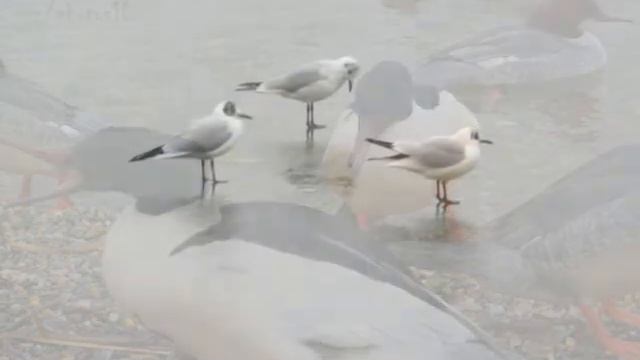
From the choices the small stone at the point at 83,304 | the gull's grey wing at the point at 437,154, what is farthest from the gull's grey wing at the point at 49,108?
the gull's grey wing at the point at 437,154

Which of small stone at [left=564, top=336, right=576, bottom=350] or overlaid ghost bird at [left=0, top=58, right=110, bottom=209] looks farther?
overlaid ghost bird at [left=0, top=58, right=110, bottom=209]

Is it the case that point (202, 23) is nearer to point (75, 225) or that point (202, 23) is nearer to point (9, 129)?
point (9, 129)

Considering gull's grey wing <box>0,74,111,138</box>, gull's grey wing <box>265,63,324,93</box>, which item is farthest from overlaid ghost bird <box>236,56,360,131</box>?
gull's grey wing <box>0,74,111,138</box>

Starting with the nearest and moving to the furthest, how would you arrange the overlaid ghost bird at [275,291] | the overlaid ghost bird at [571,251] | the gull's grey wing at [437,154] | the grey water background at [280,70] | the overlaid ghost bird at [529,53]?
the overlaid ghost bird at [275,291] → the overlaid ghost bird at [571,251] → the gull's grey wing at [437,154] → the grey water background at [280,70] → the overlaid ghost bird at [529,53]

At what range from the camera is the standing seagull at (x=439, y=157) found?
1.55m

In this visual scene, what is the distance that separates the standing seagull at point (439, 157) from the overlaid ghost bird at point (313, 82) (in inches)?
10.1

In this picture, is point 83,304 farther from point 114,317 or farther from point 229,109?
point 229,109

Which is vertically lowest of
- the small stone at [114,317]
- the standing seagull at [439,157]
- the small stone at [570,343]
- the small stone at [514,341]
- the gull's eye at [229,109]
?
the small stone at [114,317]

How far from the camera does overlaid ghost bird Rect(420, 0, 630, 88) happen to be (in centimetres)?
201

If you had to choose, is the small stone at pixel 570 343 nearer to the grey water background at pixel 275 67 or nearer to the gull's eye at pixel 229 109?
the grey water background at pixel 275 67

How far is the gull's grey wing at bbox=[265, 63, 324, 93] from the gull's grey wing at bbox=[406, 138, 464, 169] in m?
0.34

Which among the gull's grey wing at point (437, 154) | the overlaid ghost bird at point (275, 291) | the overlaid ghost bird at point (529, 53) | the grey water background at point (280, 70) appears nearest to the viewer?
the overlaid ghost bird at point (275, 291)

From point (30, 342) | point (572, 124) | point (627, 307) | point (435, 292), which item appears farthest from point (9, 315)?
point (572, 124)

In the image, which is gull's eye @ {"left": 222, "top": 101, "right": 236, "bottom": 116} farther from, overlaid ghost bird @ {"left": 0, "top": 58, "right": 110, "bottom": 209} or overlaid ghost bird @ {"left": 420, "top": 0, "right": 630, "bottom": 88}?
overlaid ghost bird @ {"left": 420, "top": 0, "right": 630, "bottom": 88}
